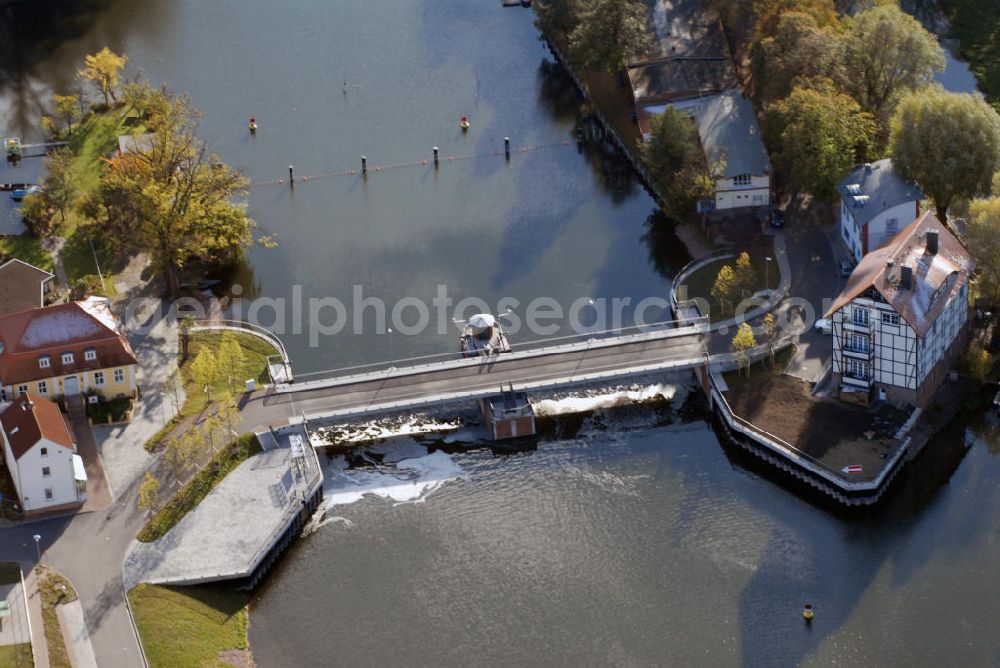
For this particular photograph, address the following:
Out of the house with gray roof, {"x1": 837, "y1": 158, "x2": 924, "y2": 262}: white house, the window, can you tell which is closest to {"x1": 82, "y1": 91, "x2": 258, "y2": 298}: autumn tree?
the house with gray roof

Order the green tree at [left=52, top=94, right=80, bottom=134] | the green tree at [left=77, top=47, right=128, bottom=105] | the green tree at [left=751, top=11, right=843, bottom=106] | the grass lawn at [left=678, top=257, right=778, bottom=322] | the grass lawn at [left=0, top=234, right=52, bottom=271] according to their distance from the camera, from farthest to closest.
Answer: the green tree at [left=77, top=47, right=128, bottom=105] → the green tree at [left=52, top=94, right=80, bottom=134] → the green tree at [left=751, top=11, right=843, bottom=106] → the grass lawn at [left=0, top=234, right=52, bottom=271] → the grass lawn at [left=678, top=257, right=778, bottom=322]

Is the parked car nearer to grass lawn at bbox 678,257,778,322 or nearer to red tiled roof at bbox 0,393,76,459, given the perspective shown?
red tiled roof at bbox 0,393,76,459

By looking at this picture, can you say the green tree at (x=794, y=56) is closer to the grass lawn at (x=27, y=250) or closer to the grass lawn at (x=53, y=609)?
the grass lawn at (x=27, y=250)

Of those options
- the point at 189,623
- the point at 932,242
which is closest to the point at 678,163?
the point at 932,242

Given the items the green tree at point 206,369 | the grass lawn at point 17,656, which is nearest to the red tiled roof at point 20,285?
the green tree at point 206,369

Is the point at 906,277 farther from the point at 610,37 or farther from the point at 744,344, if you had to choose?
the point at 610,37

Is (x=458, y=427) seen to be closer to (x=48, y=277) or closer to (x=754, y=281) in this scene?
(x=754, y=281)

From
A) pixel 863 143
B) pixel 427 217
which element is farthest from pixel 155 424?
pixel 863 143
